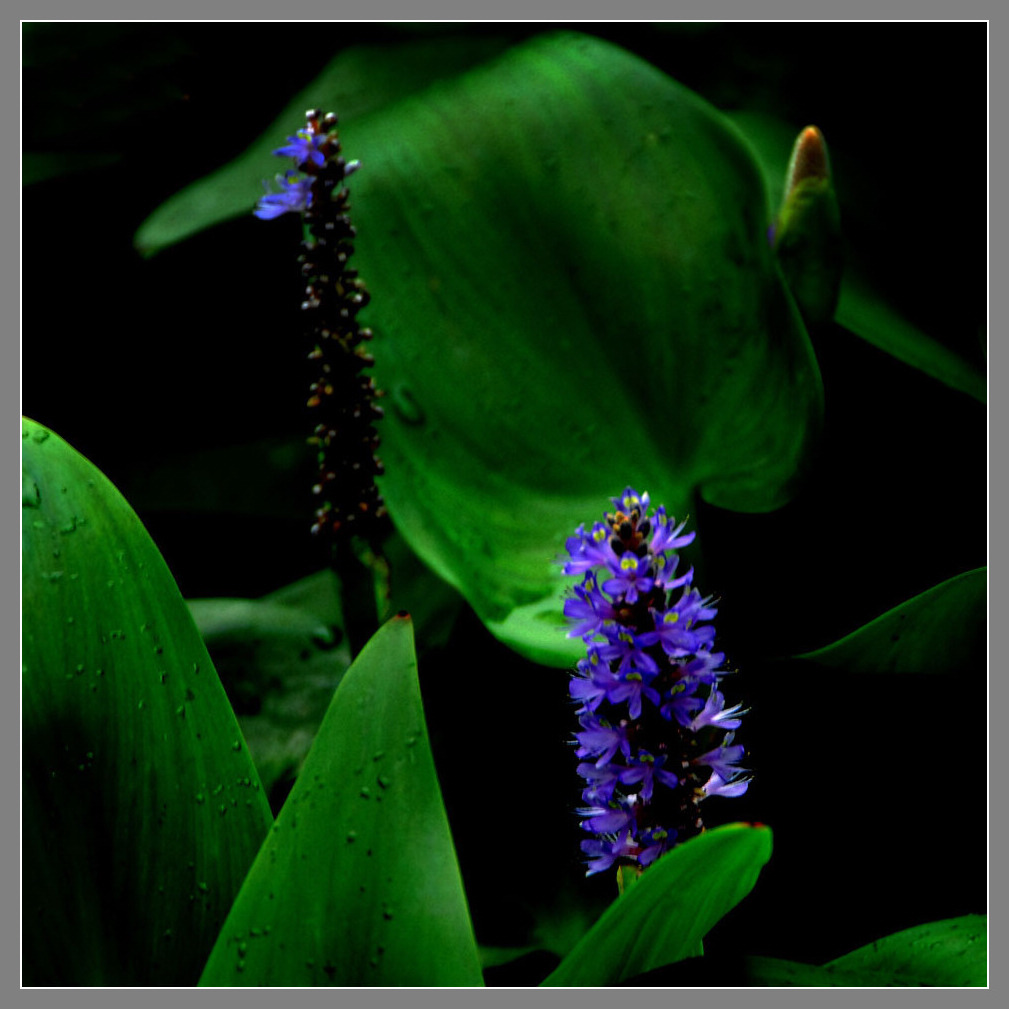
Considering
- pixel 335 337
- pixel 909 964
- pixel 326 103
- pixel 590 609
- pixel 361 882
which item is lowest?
pixel 909 964

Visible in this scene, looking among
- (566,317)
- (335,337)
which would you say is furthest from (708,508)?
(335,337)

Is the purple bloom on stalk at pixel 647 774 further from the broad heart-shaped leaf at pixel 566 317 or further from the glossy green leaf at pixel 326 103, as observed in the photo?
the glossy green leaf at pixel 326 103

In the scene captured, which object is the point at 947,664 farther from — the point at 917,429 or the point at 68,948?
the point at 68,948

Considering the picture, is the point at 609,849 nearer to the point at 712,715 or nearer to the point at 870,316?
the point at 712,715

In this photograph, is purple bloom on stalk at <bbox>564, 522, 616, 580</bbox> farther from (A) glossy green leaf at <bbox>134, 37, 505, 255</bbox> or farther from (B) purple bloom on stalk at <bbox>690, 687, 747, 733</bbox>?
(A) glossy green leaf at <bbox>134, 37, 505, 255</bbox>

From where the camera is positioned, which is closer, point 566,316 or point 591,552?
point 591,552

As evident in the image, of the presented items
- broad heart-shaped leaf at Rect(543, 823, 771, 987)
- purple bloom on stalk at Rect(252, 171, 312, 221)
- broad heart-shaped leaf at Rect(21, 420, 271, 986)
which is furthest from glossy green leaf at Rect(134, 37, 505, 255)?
broad heart-shaped leaf at Rect(543, 823, 771, 987)
